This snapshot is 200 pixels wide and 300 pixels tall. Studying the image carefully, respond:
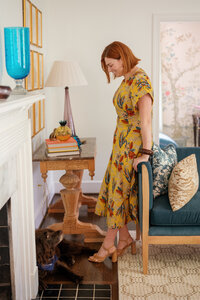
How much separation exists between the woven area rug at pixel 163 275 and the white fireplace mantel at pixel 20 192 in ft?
1.95

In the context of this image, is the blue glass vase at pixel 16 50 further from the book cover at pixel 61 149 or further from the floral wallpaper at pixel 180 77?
the floral wallpaper at pixel 180 77

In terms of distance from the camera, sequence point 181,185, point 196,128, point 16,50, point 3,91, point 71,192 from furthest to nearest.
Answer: point 196,128 → point 71,192 → point 181,185 → point 16,50 → point 3,91

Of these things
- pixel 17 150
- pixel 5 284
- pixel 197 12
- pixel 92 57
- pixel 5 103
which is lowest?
pixel 5 284

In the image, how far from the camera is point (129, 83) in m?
2.76

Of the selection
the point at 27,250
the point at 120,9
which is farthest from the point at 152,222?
the point at 120,9

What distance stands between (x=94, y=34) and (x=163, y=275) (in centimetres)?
272

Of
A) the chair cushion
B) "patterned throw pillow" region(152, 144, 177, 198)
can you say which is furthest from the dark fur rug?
"patterned throw pillow" region(152, 144, 177, 198)

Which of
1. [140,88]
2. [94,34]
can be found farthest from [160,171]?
[94,34]

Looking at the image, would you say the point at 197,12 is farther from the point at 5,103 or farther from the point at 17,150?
the point at 5,103

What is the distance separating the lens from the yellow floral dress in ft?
8.93

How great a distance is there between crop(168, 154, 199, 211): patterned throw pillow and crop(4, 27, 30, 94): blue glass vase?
1340 mm

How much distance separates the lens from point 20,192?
227 cm

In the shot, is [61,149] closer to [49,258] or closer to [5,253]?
[49,258]

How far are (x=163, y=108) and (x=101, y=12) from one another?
2.82 m
